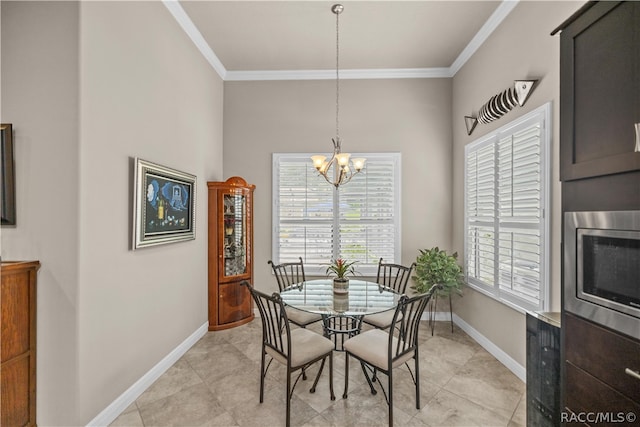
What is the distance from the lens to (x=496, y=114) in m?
2.80

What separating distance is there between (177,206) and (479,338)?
3.65 m

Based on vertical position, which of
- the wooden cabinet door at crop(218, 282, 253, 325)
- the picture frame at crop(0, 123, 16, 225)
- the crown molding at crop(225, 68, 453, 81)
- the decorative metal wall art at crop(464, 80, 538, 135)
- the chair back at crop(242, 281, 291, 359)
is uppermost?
the crown molding at crop(225, 68, 453, 81)

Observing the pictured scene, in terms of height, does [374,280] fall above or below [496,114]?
below

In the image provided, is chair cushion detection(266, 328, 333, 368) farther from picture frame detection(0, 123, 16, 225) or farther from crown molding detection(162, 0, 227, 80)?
crown molding detection(162, 0, 227, 80)

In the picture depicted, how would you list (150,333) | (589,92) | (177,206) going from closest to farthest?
(589,92) < (150,333) < (177,206)

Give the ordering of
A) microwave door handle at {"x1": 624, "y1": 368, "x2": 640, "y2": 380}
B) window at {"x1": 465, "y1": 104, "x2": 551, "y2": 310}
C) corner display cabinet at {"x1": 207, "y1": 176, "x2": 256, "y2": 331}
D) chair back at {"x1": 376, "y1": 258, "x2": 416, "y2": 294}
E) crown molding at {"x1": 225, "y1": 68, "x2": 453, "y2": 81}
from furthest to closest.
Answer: crown molding at {"x1": 225, "y1": 68, "x2": 453, "y2": 81} → corner display cabinet at {"x1": 207, "y1": 176, "x2": 256, "y2": 331} → chair back at {"x1": 376, "y1": 258, "x2": 416, "y2": 294} → window at {"x1": 465, "y1": 104, "x2": 551, "y2": 310} → microwave door handle at {"x1": 624, "y1": 368, "x2": 640, "y2": 380}

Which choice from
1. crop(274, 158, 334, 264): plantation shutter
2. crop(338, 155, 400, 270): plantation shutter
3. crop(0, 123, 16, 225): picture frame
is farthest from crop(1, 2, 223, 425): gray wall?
crop(338, 155, 400, 270): plantation shutter

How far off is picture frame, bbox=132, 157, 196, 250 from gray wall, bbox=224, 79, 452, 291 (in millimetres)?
1154

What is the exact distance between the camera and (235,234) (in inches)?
146

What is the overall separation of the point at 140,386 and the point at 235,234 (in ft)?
6.13

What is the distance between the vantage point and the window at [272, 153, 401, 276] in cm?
394

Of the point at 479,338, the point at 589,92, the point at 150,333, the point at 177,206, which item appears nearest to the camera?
the point at 589,92

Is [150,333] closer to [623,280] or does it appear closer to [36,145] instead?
[36,145]

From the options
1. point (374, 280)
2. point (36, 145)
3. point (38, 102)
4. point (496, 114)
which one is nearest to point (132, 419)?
point (36, 145)
